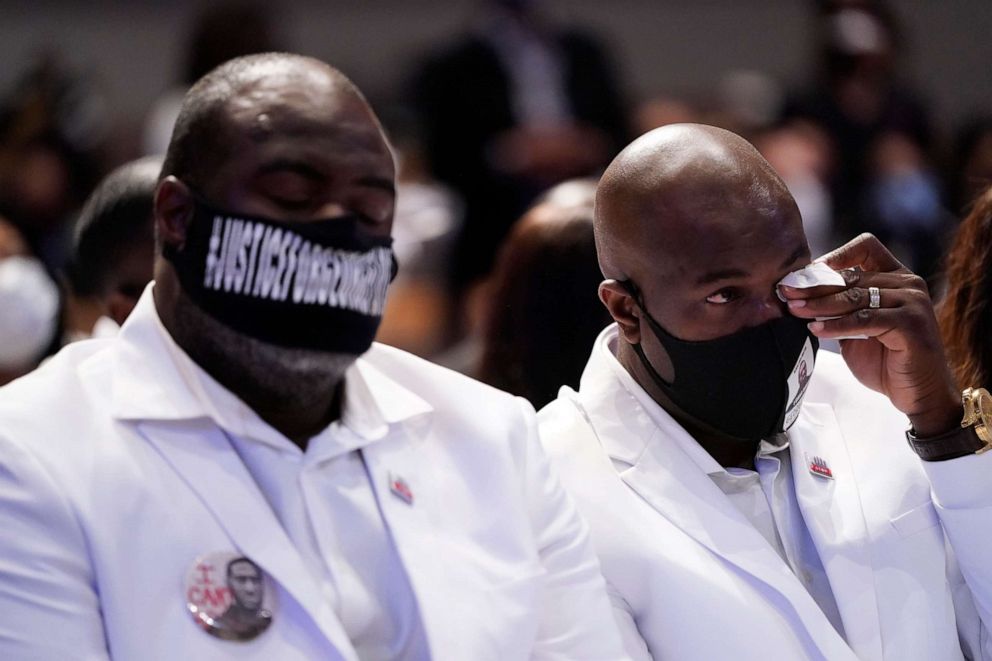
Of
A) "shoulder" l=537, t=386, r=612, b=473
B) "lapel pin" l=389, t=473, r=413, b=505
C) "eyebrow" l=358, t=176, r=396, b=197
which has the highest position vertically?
"eyebrow" l=358, t=176, r=396, b=197

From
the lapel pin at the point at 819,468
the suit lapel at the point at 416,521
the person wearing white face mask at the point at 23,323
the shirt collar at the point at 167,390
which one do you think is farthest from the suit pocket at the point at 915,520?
the person wearing white face mask at the point at 23,323

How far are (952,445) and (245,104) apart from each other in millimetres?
1336

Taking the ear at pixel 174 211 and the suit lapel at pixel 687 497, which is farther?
the suit lapel at pixel 687 497

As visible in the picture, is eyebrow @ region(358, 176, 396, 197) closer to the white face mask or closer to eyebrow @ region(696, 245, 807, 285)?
eyebrow @ region(696, 245, 807, 285)

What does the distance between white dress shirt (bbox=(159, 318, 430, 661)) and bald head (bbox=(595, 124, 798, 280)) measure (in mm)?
678

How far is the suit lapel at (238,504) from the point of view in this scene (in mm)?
1945

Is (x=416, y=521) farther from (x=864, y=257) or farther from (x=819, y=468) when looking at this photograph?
(x=864, y=257)

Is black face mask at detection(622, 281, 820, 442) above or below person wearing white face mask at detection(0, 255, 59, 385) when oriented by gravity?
above

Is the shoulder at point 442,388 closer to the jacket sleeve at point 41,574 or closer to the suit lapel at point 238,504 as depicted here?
the suit lapel at point 238,504

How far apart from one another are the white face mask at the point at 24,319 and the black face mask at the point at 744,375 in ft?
5.83

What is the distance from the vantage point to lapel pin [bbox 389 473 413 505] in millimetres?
2148

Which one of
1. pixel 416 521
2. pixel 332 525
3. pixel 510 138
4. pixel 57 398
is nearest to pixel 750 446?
pixel 416 521

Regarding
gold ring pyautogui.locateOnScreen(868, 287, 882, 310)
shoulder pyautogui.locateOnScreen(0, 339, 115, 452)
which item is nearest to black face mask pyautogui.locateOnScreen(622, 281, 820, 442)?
gold ring pyautogui.locateOnScreen(868, 287, 882, 310)

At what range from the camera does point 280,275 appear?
2.01 meters
